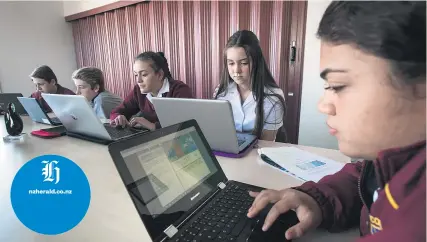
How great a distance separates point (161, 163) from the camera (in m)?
0.55

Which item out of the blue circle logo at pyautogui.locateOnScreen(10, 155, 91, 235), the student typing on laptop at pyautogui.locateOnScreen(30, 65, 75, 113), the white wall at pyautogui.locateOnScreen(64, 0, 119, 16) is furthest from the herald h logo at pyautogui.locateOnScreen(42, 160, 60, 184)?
the white wall at pyautogui.locateOnScreen(64, 0, 119, 16)

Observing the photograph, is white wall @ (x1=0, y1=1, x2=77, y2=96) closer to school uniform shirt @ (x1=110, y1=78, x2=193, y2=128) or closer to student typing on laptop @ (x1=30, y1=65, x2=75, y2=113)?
student typing on laptop @ (x1=30, y1=65, x2=75, y2=113)

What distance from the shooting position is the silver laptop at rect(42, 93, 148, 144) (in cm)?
108

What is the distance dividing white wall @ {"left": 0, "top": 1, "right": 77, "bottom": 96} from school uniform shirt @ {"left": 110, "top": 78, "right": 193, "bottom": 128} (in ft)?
8.38

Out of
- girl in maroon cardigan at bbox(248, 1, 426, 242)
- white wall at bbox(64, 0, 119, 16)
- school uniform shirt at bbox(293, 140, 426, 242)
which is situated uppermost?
white wall at bbox(64, 0, 119, 16)

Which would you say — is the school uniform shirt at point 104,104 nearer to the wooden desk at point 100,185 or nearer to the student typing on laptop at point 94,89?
the student typing on laptop at point 94,89

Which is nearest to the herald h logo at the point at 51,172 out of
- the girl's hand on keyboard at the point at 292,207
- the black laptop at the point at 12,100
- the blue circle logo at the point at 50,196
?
the blue circle logo at the point at 50,196

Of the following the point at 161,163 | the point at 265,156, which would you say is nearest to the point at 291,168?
the point at 265,156

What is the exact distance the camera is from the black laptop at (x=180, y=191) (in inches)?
18.2

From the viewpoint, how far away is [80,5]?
3.71 m

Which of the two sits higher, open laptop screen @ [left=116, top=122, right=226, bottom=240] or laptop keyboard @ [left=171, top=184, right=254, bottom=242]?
open laptop screen @ [left=116, top=122, right=226, bottom=240]

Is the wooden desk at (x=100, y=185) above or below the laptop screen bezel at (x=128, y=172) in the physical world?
below

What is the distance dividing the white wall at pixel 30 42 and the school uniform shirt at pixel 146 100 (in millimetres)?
2555

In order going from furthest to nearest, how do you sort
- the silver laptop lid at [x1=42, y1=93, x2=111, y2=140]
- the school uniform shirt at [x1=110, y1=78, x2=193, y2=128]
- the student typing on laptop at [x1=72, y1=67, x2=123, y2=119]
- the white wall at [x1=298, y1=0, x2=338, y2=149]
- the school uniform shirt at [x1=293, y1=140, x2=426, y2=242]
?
the student typing on laptop at [x1=72, y1=67, x2=123, y2=119] → the white wall at [x1=298, y1=0, x2=338, y2=149] → the school uniform shirt at [x1=110, y1=78, x2=193, y2=128] → the silver laptop lid at [x1=42, y1=93, x2=111, y2=140] → the school uniform shirt at [x1=293, y1=140, x2=426, y2=242]
